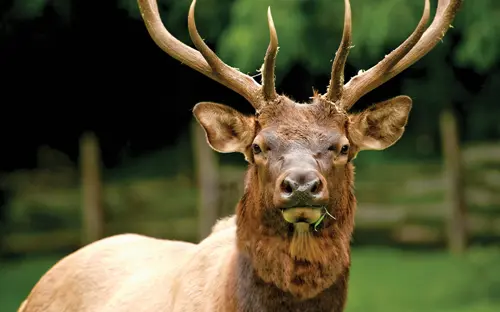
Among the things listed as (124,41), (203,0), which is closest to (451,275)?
(203,0)

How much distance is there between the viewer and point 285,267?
5109 mm

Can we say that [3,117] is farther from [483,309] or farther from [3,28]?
[483,309]

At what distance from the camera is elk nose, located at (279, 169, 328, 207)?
487 centimetres

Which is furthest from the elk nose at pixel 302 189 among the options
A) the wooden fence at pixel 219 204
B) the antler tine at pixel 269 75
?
the wooden fence at pixel 219 204

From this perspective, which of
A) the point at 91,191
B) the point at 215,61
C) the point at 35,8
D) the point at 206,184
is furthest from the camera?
the point at 91,191

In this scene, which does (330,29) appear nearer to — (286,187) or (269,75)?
(269,75)

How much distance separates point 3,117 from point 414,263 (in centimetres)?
654

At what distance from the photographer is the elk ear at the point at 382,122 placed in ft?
18.4

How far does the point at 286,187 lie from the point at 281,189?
0.10ft

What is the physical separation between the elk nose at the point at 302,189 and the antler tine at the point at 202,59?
0.65m

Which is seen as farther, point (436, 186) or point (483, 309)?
point (436, 186)

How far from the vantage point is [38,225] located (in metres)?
16.2

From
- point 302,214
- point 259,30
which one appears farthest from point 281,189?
point 259,30

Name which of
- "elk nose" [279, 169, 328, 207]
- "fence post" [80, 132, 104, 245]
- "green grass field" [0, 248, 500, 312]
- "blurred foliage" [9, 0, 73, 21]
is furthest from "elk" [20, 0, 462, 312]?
"fence post" [80, 132, 104, 245]
